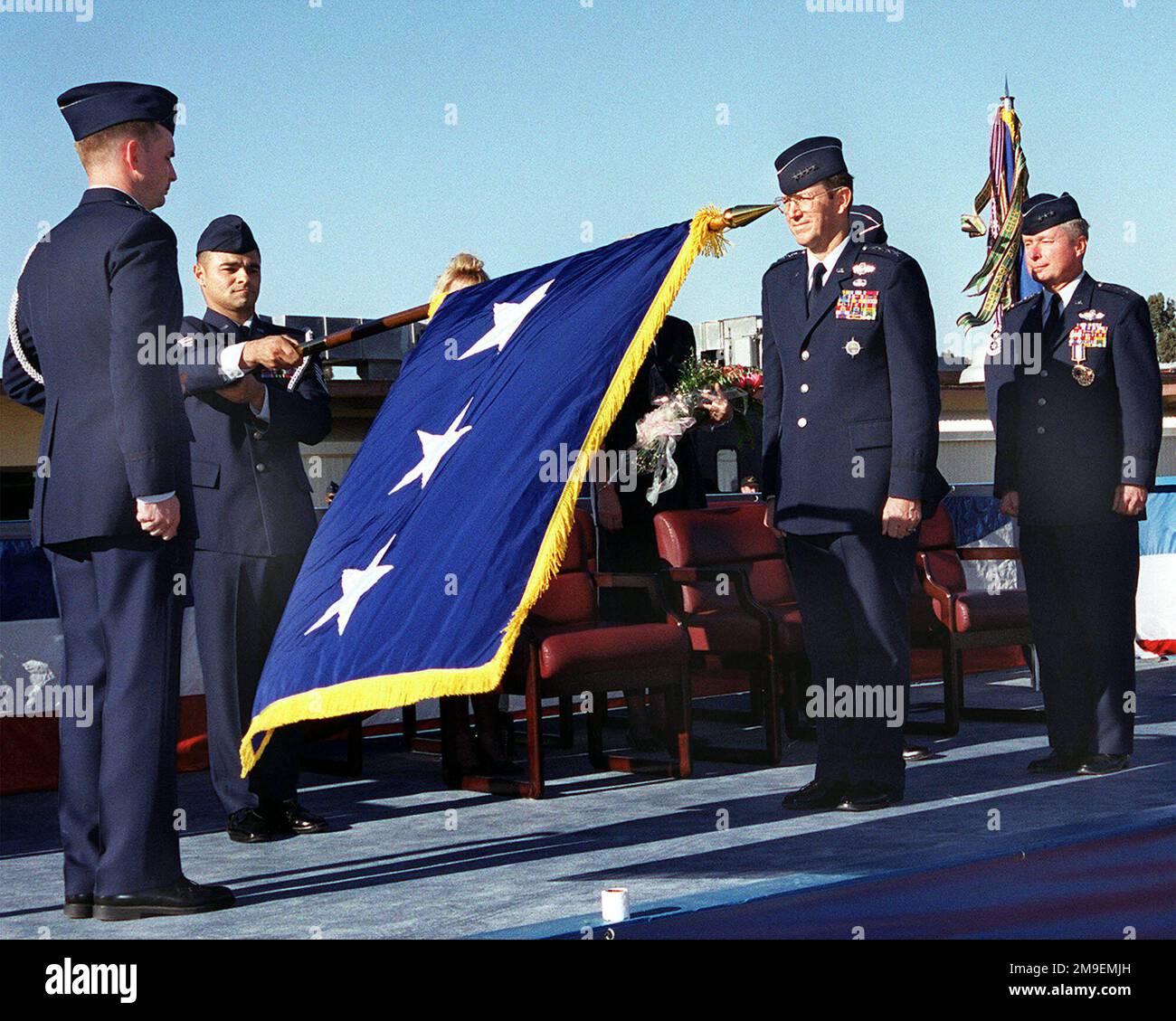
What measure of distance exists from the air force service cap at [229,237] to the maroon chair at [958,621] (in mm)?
3339

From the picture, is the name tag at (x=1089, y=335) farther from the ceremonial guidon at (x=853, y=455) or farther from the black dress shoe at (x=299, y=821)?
the black dress shoe at (x=299, y=821)

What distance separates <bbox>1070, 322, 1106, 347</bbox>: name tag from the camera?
6.10 metres

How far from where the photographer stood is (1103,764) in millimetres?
6027

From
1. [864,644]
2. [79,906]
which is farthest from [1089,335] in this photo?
[79,906]

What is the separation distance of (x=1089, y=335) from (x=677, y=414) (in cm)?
165

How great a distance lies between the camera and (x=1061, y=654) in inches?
246

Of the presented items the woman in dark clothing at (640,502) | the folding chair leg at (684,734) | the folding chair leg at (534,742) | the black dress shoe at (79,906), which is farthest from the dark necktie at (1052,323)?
the black dress shoe at (79,906)

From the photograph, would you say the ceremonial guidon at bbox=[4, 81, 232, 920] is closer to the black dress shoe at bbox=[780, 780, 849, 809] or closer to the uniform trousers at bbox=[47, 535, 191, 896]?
the uniform trousers at bbox=[47, 535, 191, 896]

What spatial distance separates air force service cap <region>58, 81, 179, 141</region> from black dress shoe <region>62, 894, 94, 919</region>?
1.84 metres

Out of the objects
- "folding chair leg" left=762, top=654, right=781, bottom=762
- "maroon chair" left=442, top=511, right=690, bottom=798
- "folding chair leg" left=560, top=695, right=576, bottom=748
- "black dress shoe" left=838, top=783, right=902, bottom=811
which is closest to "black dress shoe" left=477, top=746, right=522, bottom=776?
"maroon chair" left=442, top=511, right=690, bottom=798

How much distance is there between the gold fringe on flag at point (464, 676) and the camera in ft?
13.5

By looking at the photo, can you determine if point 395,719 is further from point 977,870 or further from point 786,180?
point 977,870
